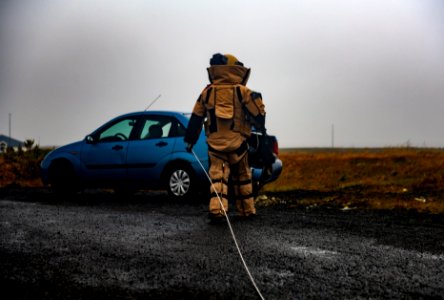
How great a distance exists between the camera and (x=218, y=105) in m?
7.29

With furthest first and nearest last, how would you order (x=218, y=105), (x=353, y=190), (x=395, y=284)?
1. (x=353, y=190)
2. (x=218, y=105)
3. (x=395, y=284)

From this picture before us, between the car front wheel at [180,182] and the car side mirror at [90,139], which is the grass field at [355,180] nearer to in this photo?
the car front wheel at [180,182]

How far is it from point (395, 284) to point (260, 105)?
3958mm

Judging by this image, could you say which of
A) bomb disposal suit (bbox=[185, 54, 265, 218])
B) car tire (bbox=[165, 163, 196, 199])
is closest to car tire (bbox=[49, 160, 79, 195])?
car tire (bbox=[165, 163, 196, 199])

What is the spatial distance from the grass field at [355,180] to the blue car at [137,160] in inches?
75.4

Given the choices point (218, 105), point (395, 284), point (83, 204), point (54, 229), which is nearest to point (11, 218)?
point (54, 229)

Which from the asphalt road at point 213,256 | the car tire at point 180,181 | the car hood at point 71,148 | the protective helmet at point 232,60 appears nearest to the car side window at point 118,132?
the car hood at point 71,148

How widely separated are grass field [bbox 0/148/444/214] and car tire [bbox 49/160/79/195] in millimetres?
3977

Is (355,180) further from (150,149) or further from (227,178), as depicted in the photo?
(227,178)

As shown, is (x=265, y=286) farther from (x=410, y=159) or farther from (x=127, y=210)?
(x=410, y=159)

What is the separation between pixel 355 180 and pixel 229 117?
10.2 m

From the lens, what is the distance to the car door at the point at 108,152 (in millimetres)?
10656

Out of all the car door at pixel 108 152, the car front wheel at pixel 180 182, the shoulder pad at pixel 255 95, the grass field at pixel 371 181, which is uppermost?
the shoulder pad at pixel 255 95

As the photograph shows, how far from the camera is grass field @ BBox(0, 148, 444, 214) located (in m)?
10.5
